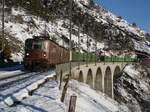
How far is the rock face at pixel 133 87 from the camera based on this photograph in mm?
91394

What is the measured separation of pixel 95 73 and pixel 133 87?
143 ft

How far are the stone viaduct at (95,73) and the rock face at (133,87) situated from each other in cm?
424

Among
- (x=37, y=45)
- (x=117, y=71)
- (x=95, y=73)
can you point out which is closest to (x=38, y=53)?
(x=37, y=45)

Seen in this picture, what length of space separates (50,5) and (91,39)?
19.2 metres

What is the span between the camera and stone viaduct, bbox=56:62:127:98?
4282 centimetres

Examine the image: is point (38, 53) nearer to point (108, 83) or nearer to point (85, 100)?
point (85, 100)

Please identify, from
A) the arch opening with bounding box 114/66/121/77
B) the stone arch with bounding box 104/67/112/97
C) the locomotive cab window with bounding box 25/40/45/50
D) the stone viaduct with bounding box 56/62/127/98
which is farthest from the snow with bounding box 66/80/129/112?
the arch opening with bounding box 114/66/121/77

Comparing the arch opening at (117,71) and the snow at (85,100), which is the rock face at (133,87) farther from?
the snow at (85,100)

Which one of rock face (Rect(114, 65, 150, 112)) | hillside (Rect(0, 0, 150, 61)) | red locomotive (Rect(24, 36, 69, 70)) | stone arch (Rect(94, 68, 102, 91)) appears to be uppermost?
hillside (Rect(0, 0, 150, 61))

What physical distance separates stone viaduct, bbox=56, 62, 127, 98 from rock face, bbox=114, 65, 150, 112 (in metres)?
4.24

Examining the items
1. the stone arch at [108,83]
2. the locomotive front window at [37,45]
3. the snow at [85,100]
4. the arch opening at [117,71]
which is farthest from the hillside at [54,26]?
the snow at [85,100]

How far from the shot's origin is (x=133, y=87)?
106 metres

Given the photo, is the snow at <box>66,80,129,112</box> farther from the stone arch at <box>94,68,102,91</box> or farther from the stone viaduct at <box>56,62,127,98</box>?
the stone arch at <box>94,68,102,91</box>

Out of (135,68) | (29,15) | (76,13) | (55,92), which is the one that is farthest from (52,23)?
(55,92)
